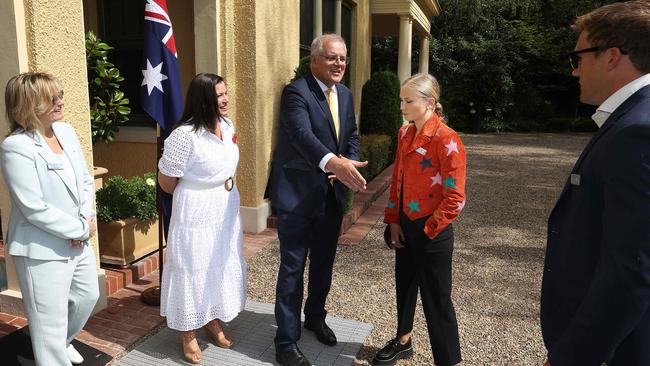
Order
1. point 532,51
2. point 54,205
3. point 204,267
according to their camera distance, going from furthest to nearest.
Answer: point 532,51, point 204,267, point 54,205

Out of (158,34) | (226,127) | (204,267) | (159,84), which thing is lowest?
(204,267)

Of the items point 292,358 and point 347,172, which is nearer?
point 347,172

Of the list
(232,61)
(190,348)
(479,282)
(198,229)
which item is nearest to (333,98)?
(198,229)

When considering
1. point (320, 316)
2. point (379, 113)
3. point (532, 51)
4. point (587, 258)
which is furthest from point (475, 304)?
point (532, 51)

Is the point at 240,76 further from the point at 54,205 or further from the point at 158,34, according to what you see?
the point at 54,205

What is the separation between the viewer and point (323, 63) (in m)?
3.04

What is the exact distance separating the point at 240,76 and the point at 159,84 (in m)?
2.35

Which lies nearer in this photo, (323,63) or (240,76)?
(323,63)

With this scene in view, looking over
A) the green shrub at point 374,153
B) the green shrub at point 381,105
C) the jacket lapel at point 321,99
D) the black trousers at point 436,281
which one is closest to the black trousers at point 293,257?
the jacket lapel at point 321,99

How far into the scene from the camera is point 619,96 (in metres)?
1.41

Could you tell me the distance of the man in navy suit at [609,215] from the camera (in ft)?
3.96

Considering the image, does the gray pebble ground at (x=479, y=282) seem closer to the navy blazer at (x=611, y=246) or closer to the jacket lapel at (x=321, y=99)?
the jacket lapel at (x=321, y=99)

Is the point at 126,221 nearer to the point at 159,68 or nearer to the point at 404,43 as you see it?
the point at 159,68

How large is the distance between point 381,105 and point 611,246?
1030 centimetres
